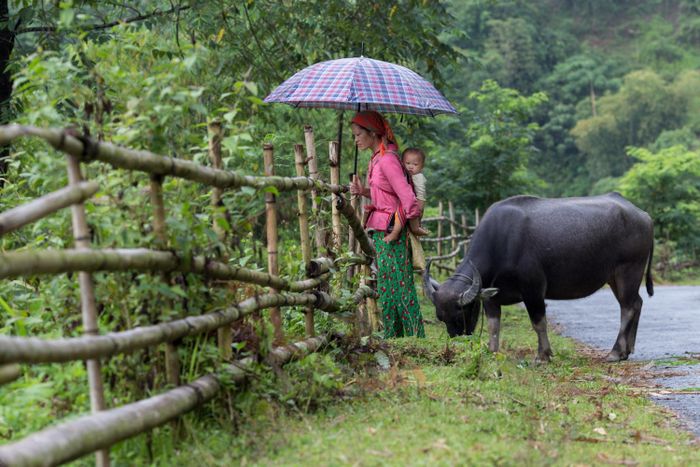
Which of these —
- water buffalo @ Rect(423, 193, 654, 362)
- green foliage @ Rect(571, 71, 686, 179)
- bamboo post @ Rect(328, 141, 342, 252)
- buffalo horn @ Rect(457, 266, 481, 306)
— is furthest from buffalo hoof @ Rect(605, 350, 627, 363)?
green foliage @ Rect(571, 71, 686, 179)

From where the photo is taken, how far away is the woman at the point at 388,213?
744 centimetres

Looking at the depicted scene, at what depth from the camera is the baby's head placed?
7773 mm

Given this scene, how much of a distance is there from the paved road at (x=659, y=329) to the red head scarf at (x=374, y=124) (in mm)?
2618

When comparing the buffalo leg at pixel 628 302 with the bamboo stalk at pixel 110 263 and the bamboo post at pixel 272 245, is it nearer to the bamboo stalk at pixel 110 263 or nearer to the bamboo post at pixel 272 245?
the bamboo post at pixel 272 245

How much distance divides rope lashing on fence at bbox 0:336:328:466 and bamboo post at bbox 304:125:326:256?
2335 mm

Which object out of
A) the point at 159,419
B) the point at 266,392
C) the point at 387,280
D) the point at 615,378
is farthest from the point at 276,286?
the point at 615,378

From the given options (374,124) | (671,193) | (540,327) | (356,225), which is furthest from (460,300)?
Answer: (671,193)

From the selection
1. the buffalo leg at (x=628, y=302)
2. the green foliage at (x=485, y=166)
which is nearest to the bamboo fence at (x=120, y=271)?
the buffalo leg at (x=628, y=302)

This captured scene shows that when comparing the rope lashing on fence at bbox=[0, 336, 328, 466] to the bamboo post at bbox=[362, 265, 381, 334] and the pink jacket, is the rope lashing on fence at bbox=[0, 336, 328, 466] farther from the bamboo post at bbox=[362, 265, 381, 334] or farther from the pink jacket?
the bamboo post at bbox=[362, 265, 381, 334]

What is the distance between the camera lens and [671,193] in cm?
3066

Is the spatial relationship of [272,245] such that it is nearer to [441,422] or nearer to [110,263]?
[441,422]

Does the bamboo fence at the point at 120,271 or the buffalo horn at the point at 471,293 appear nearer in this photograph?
the bamboo fence at the point at 120,271

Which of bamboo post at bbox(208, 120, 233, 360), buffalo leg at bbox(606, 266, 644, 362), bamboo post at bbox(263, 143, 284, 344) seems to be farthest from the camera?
buffalo leg at bbox(606, 266, 644, 362)

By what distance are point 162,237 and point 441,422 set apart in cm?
149
